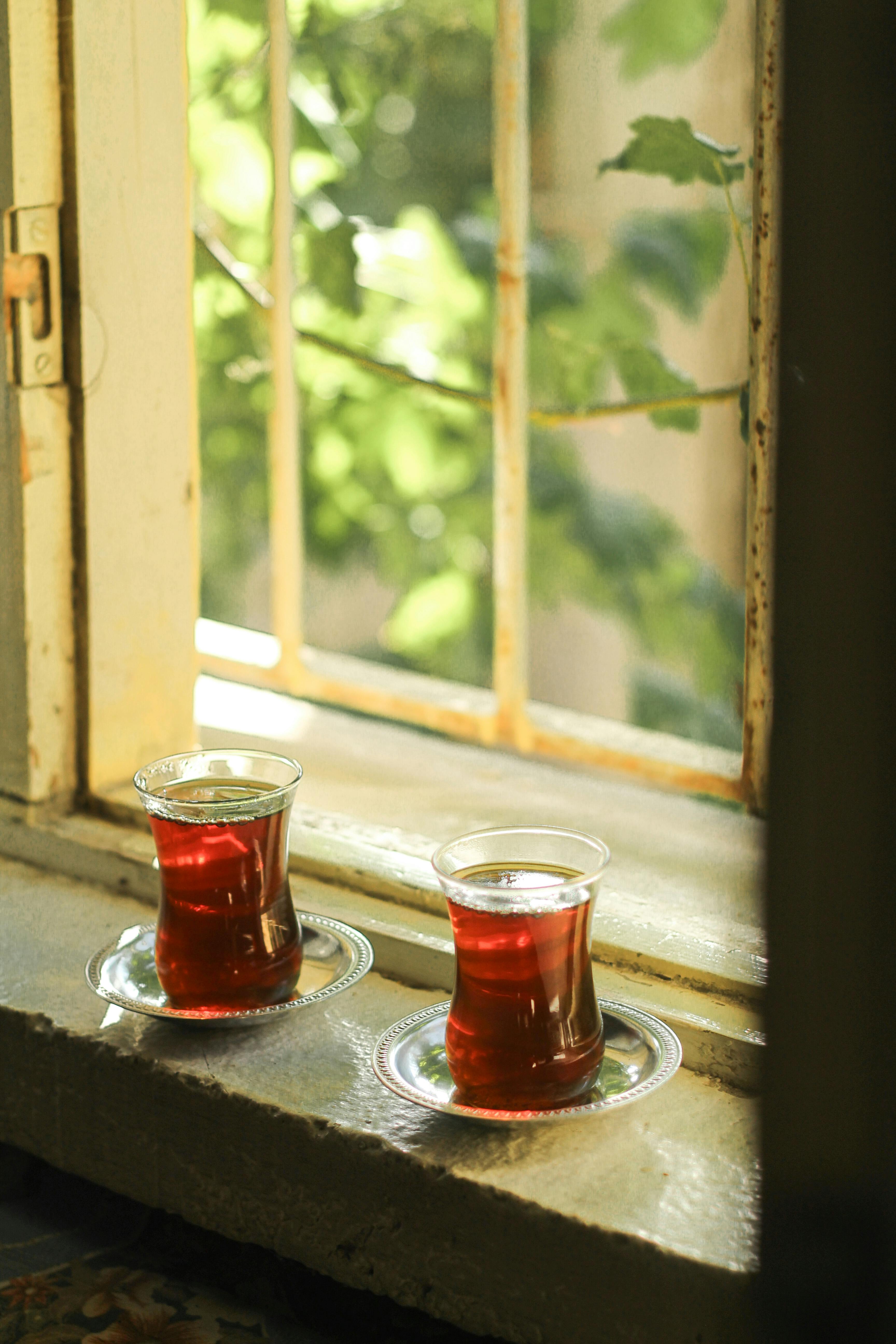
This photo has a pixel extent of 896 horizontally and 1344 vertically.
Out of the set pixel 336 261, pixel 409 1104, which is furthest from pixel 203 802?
pixel 336 261

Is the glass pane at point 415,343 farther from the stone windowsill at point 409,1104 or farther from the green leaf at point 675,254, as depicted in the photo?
the stone windowsill at point 409,1104

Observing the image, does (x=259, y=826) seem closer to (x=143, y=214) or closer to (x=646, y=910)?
(x=646, y=910)

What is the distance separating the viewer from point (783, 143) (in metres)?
0.50

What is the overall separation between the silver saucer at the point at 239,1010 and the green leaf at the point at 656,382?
569 millimetres

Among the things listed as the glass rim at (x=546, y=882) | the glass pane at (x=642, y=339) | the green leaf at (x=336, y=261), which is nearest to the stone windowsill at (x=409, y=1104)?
the glass rim at (x=546, y=882)

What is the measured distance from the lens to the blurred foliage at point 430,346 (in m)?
2.06

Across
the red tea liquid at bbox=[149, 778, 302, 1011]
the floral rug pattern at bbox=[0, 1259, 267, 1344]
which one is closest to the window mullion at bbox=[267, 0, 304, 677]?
the red tea liquid at bbox=[149, 778, 302, 1011]

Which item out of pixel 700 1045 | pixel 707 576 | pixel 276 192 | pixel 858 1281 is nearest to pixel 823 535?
pixel 858 1281

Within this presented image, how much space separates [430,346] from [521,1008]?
1.91m

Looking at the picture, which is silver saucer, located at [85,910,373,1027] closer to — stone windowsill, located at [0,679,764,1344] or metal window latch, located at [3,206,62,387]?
stone windowsill, located at [0,679,764,1344]

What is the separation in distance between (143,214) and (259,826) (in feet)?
1.76

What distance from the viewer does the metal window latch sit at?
43.4 inches

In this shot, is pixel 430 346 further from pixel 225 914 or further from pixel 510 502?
pixel 225 914

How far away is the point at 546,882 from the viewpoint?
815 mm
